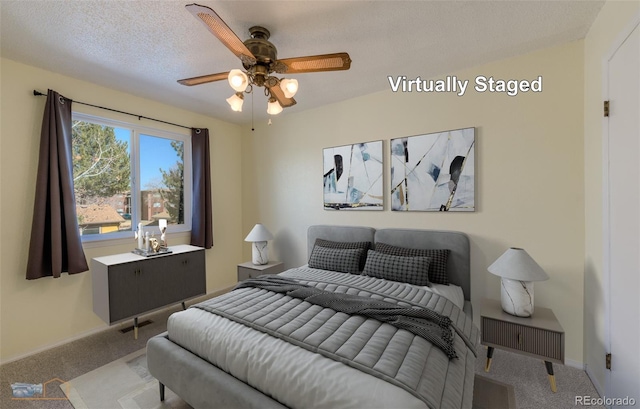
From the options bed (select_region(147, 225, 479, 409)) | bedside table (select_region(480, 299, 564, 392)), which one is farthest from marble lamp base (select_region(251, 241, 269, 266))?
bedside table (select_region(480, 299, 564, 392))

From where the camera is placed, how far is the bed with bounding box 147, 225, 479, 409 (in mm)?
1190

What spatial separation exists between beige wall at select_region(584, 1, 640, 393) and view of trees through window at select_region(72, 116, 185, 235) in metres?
4.23

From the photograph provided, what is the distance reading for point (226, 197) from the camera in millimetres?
4211

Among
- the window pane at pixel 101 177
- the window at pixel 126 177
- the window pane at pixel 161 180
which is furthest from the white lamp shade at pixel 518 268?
the window pane at pixel 101 177

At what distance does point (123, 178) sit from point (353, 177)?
8.75ft

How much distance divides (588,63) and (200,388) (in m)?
3.42

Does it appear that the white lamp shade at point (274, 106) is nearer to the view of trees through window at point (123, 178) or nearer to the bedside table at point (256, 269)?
the bedside table at point (256, 269)

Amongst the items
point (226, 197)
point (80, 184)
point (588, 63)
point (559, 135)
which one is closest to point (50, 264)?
point (80, 184)

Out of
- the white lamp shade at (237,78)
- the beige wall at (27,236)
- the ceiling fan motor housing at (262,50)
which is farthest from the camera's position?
the beige wall at (27,236)

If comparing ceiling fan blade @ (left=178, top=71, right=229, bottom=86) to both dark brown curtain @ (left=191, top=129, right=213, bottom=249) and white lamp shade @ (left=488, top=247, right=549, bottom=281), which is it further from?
white lamp shade @ (left=488, top=247, right=549, bottom=281)

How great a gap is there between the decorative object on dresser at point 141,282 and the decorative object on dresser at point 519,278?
302 cm

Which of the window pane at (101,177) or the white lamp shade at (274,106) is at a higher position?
the white lamp shade at (274,106)

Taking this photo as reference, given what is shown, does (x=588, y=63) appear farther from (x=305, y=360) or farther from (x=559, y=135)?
(x=305, y=360)

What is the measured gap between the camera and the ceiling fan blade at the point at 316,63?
1580 millimetres
